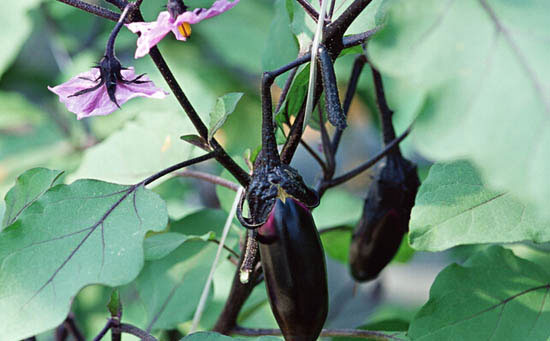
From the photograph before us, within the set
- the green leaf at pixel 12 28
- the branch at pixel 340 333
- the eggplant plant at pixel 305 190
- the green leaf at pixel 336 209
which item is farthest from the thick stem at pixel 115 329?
the green leaf at pixel 12 28

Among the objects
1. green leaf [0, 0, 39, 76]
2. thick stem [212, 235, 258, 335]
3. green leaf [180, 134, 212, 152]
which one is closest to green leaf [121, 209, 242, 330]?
thick stem [212, 235, 258, 335]

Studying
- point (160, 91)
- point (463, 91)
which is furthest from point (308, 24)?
point (463, 91)

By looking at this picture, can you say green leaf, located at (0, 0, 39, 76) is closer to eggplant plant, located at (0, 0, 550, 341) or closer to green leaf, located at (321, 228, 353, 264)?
eggplant plant, located at (0, 0, 550, 341)

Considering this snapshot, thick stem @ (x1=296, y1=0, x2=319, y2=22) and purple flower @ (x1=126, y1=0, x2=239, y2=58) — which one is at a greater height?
purple flower @ (x1=126, y1=0, x2=239, y2=58)

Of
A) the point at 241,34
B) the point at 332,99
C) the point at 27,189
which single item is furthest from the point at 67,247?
the point at 241,34

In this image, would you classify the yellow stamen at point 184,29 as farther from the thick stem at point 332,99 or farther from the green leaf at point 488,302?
the green leaf at point 488,302

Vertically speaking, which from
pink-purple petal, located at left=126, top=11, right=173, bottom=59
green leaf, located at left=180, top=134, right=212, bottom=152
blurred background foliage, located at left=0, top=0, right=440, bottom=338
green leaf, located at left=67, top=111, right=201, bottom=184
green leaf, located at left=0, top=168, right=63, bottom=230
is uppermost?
pink-purple petal, located at left=126, top=11, right=173, bottom=59

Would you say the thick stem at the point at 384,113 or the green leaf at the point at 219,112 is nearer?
the green leaf at the point at 219,112
